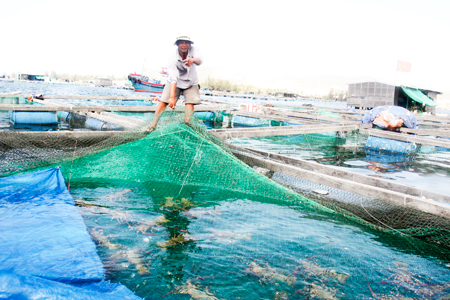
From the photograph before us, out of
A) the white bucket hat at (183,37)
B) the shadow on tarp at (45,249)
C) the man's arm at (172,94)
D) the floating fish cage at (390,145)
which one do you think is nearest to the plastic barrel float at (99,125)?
the man's arm at (172,94)

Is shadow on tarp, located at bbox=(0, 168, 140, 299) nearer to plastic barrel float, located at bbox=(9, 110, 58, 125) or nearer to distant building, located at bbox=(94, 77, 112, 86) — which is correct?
plastic barrel float, located at bbox=(9, 110, 58, 125)

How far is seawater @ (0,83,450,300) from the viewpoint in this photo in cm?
263

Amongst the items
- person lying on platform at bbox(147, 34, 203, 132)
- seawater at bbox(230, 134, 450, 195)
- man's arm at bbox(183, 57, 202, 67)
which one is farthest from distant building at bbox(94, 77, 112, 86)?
man's arm at bbox(183, 57, 202, 67)

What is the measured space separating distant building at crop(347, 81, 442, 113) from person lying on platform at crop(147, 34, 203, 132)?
25.5 metres

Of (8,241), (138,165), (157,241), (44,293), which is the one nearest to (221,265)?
(157,241)

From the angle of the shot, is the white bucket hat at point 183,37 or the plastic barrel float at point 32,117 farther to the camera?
the plastic barrel float at point 32,117

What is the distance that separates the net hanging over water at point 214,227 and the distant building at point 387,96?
26.4m

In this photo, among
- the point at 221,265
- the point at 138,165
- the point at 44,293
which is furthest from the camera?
the point at 138,165

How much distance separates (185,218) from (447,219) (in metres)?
2.74

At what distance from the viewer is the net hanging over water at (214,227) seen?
8.86 ft

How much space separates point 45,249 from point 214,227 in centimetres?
172

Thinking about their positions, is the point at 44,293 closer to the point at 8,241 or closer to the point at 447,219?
the point at 8,241

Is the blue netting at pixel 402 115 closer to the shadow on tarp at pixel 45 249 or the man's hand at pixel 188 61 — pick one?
the man's hand at pixel 188 61

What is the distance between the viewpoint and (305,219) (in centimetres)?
409
